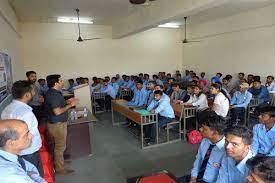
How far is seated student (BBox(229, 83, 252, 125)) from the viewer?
5.55 metres

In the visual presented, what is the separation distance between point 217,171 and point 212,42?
801 centimetres

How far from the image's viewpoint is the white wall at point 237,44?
7.09m

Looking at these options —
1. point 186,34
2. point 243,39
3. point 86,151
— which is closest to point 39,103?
point 86,151

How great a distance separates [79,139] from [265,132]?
3.10 metres

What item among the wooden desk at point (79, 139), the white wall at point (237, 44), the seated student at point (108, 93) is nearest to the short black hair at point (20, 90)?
the wooden desk at point (79, 139)

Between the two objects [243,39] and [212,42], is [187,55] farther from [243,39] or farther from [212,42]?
[243,39]

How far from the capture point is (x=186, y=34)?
35.2 feet

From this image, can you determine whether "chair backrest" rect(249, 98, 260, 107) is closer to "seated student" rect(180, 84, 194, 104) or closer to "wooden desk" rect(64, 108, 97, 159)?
"seated student" rect(180, 84, 194, 104)

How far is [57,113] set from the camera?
128 inches

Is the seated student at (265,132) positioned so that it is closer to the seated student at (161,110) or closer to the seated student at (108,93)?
the seated student at (161,110)

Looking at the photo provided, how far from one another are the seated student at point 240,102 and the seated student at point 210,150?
3691 mm

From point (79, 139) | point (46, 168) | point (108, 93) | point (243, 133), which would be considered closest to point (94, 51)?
point (108, 93)

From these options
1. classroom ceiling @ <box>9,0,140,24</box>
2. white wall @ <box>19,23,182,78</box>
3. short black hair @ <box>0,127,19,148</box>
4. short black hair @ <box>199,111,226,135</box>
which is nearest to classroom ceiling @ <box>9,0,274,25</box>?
classroom ceiling @ <box>9,0,140,24</box>

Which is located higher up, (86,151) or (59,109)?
(59,109)
